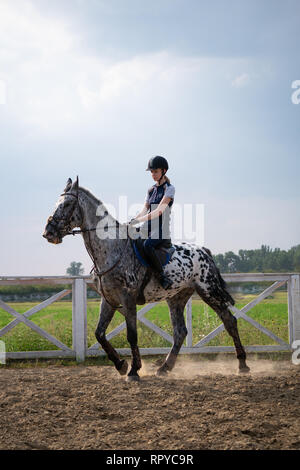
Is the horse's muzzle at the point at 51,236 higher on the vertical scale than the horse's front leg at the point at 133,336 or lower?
higher

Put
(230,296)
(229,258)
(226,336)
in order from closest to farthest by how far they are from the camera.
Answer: (230,296)
(226,336)
(229,258)

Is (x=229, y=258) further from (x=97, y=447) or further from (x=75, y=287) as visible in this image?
(x=97, y=447)

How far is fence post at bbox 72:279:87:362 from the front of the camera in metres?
8.69

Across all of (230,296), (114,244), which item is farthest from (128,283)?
(230,296)

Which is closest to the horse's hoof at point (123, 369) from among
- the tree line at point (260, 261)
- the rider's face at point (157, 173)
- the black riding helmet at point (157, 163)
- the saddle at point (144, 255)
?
the saddle at point (144, 255)

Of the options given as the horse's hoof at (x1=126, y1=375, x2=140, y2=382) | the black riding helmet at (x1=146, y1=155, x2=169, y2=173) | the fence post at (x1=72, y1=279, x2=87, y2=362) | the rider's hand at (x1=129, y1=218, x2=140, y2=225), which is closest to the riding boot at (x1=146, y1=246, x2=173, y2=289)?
the rider's hand at (x1=129, y1=218, x2=140, y2=225)

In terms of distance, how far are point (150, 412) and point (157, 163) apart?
12.0ft

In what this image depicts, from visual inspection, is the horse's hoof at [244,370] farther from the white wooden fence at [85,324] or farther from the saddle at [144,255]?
the saddle at [144,255]

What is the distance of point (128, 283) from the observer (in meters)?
6.15

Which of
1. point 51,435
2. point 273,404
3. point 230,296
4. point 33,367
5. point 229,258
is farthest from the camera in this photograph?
point 229,258

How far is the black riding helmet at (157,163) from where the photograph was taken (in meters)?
6.57

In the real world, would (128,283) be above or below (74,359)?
above

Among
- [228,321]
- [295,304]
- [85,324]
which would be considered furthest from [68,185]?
[295,304]
